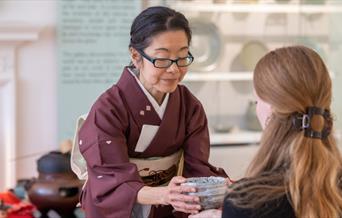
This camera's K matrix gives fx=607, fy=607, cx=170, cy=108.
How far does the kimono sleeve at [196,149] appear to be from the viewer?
156cm

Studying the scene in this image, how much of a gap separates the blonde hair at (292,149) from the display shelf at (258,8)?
2121mm

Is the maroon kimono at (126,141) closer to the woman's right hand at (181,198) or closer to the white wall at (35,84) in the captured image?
the woman's right hand at (181,198)

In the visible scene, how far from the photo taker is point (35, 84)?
3020 millimetres

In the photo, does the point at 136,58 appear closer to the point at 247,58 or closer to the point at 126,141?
the point at 126,141

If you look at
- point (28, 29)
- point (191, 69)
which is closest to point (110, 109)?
point (28, 29)

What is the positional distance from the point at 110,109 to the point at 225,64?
214 centimetres

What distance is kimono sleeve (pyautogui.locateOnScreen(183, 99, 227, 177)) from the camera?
1.56 metres

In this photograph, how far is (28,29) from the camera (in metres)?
2.88

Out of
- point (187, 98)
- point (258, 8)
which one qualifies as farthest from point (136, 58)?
point (258, 8)

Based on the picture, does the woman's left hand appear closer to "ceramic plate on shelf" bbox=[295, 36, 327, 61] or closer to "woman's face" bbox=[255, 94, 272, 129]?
"woman's face" bbox=[255, 94, 272, 129]

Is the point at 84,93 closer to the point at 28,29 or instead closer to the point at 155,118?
the point at 28,29

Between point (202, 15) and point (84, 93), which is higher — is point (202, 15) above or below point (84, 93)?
above

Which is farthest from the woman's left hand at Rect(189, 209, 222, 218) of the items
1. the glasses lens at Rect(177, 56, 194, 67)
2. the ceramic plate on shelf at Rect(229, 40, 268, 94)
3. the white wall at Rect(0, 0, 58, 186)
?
the ceramic plate on shelf at Rect(229, 40, 268, 94)

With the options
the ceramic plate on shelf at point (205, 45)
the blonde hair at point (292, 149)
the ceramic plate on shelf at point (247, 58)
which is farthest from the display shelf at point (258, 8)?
the blonde hair at point (292, 149)
